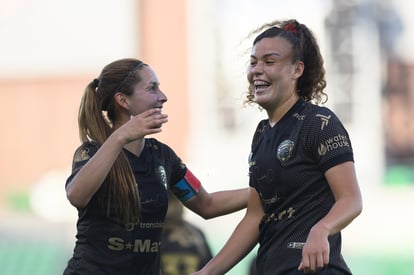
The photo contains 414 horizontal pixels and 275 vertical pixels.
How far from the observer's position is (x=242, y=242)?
4070mm

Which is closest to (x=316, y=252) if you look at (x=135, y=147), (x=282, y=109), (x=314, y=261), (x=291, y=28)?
(x=314, y=261)

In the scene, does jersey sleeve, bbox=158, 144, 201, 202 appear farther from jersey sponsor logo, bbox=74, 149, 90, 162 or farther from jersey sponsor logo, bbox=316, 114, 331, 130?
jersey sponsor logo, bbox=316, 114, 331, 130

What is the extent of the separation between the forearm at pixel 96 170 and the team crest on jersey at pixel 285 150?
60cm

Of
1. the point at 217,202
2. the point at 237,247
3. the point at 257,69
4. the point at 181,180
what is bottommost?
the point at 237,247

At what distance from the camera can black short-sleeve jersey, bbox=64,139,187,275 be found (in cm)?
406

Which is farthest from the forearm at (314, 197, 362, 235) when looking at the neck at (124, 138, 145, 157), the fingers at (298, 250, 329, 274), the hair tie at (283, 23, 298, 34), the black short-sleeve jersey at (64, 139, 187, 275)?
the neck at (124, 138, 145, 157)

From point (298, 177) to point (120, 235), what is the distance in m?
0.80

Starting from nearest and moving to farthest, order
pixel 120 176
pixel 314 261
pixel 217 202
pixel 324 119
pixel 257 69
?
pixel 314 261 < pixel 324 119 < pixel 257 69 < pixel 120 176 < pixel 217 202

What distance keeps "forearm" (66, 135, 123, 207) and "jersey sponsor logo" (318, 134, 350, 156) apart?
2.52 ft

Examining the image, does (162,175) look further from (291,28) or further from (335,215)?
(335,215)

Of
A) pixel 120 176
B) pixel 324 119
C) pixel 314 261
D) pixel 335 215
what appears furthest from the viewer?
pixel 120 176

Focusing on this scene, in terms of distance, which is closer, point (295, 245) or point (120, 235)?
point (295, 245)

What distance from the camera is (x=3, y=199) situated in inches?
Result: 486

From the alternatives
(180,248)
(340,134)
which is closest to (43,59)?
(180,248)
